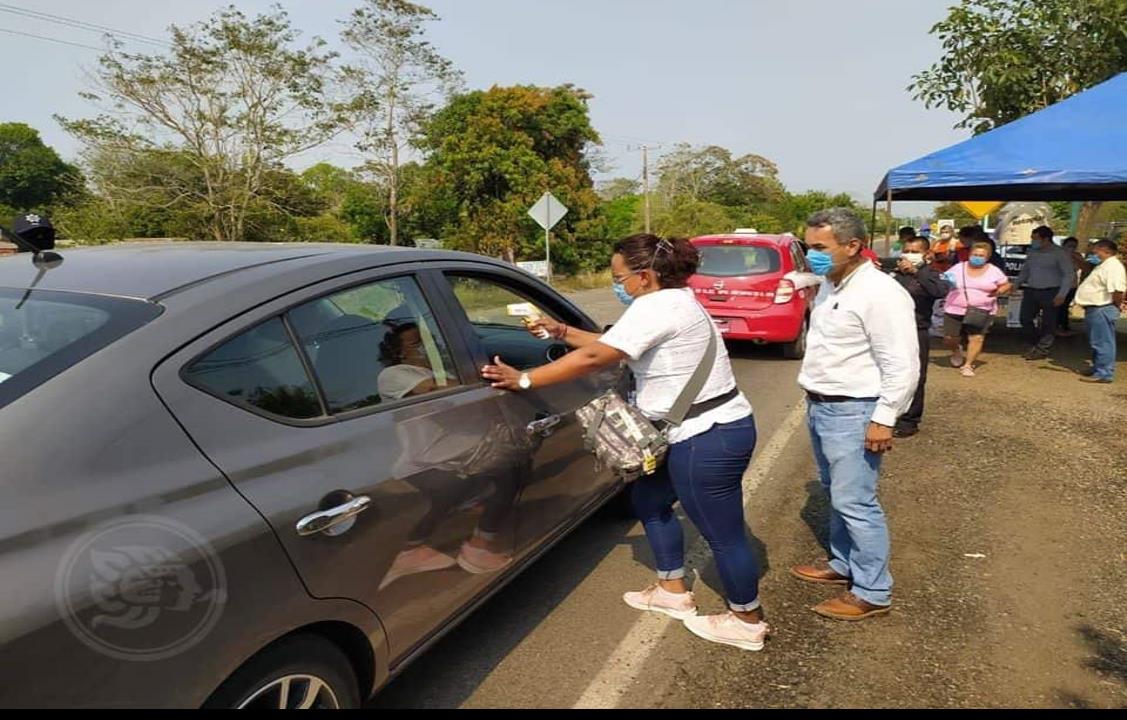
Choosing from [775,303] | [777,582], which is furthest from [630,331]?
[775,303]

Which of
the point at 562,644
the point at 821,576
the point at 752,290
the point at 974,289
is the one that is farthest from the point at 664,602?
the point at 974,289

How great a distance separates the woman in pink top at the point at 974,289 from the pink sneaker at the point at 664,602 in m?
6.68

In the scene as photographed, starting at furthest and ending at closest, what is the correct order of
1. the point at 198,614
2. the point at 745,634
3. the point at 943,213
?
the point at 943,213 < the point at 745,634 < the point at 198,614

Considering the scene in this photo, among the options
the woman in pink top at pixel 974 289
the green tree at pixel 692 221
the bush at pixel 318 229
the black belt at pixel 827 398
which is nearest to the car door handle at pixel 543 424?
the black belt at pixel 827 398

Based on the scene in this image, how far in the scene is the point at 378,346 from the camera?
2.42 meters

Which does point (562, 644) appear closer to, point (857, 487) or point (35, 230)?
point (857, 487)

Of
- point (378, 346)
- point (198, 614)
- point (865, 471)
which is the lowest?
point (865, 471)

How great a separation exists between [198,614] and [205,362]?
60cm

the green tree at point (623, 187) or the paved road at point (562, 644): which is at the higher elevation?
the green tree at point (623, 187)

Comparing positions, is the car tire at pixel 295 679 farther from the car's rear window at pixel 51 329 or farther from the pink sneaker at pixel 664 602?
the pink sneaker at pixel 664 602

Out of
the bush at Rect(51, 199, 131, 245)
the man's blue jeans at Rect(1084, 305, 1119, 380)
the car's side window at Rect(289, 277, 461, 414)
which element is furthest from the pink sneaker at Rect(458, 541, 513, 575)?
the bush at Rect(51, 199, 131, 245)

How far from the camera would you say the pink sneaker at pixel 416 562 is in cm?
204

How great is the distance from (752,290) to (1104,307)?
3744mm
